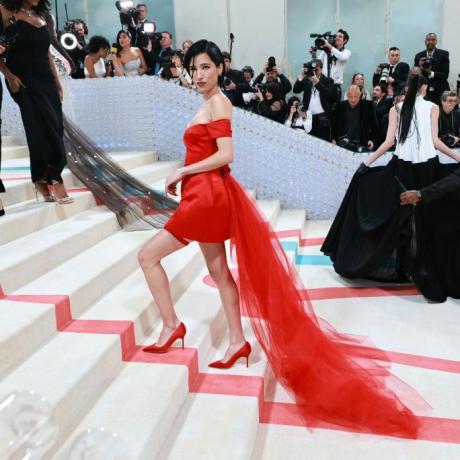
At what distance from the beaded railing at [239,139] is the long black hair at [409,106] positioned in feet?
5.93

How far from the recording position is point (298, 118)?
23.6ft

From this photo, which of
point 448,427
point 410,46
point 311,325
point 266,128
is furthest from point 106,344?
point 410,46

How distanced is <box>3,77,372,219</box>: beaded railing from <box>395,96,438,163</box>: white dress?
5.92 ft

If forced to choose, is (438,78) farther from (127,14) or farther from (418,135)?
(127,14)

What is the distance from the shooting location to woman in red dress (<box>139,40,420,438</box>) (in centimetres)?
236

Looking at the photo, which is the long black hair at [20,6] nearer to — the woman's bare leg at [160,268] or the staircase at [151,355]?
the staircase at [151,355]

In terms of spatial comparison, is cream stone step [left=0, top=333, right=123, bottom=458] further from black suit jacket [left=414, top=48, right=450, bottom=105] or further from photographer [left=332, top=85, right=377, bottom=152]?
black suit jacket [left=414, top=48, right=450, bottom=105]

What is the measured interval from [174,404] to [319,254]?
9.70 feet

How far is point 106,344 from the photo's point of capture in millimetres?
2387

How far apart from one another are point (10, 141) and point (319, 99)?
12.3ft

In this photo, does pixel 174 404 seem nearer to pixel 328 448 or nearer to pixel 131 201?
pixel 328 448

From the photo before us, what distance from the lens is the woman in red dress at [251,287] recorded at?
2363 mm

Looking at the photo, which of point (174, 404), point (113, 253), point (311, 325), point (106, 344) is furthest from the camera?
point (113, 253)

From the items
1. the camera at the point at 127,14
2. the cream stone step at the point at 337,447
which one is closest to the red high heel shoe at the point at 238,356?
the cream stone step at the point at 337,447
